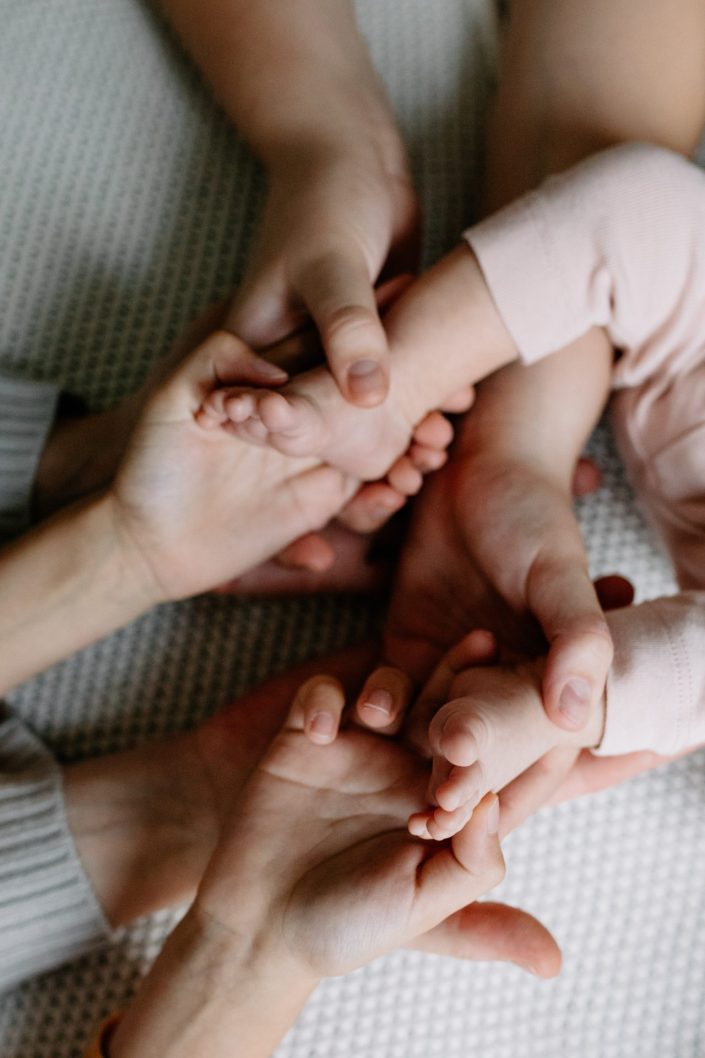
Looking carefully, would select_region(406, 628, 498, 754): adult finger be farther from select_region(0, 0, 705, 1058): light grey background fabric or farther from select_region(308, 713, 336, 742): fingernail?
select_region(0, 0, 705, 1058): light grey background fabric

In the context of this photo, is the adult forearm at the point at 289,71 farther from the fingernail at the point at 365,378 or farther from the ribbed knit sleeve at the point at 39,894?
the ribbed knit sleeve at the point at 39,894

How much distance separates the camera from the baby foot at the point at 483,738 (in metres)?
0.50

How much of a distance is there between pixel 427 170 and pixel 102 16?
1.14 ft

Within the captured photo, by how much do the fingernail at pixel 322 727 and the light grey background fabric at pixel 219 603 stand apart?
21 centimetres

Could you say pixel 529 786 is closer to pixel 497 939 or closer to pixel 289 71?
pixel 497 939

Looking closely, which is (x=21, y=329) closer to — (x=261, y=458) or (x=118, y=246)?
(x=118, y=246)

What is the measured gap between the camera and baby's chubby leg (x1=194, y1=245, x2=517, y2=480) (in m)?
0.66

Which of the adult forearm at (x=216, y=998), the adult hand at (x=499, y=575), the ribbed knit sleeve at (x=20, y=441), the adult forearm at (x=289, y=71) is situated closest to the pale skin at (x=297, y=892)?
the adult forearm at (x=216, y=998)

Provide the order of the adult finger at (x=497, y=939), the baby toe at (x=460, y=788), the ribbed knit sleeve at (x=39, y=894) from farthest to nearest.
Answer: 1. the ribbed knit sleeve at (x=39, y=894)
2. the adult finger at (x=497, y=939)
3. the baby toe at (x=460, y=788)

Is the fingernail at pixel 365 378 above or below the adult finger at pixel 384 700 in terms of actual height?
above

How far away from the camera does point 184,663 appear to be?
31.2 inches

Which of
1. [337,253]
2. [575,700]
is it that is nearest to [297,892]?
[575,700]

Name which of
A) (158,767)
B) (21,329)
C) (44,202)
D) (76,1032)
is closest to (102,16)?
(44,202)

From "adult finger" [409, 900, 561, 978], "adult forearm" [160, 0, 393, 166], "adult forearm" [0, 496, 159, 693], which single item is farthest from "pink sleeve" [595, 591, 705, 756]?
A: "adult forearm" [160, 0, 393, 166]
